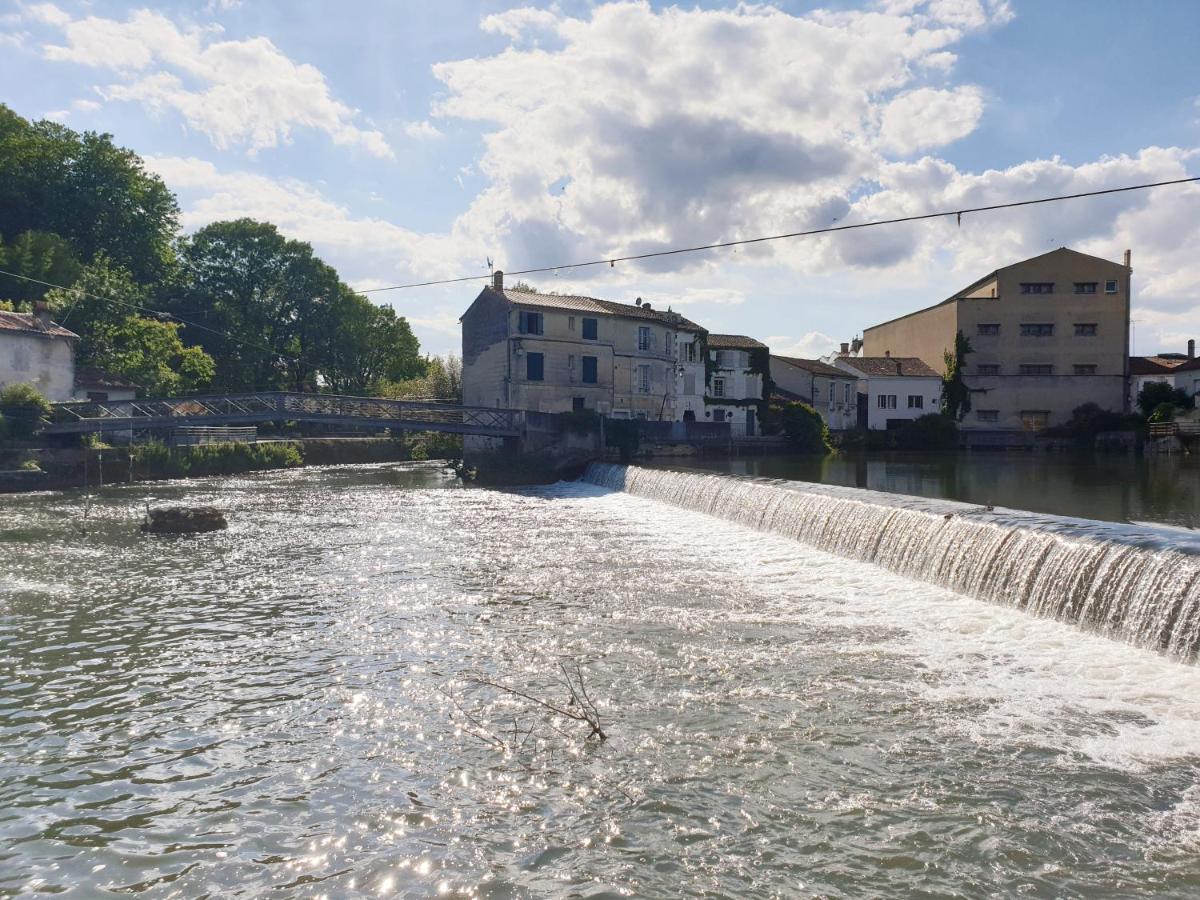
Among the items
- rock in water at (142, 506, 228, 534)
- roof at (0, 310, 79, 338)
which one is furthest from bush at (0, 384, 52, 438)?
rock in water at (142, 506, 228, 534)

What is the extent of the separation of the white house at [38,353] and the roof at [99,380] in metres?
1.27

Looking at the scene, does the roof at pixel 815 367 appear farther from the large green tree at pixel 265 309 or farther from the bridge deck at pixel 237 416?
the large green tree at pixel 265 309

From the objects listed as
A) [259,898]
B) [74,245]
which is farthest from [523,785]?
[74,245]

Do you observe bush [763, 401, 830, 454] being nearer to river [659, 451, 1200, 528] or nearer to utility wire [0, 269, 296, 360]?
river [659, 451, 1200, 528]

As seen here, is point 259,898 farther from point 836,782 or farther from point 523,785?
point 836,782

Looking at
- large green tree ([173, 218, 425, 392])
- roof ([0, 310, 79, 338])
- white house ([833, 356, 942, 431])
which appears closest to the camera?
roof ([0, 310, 79, 338])

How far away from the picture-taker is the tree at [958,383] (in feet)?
193

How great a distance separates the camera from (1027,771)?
7.48m

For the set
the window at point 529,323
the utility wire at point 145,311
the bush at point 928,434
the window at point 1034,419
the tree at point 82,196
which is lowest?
the bush at point 928,434

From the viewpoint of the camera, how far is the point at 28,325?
4116 cm

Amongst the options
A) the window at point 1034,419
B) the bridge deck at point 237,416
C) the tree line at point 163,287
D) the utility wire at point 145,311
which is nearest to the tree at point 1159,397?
the window at point 1034,419

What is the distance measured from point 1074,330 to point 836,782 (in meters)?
61.3

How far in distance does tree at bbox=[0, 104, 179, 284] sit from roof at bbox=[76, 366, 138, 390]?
10.9m

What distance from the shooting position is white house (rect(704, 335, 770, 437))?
5581 cm
